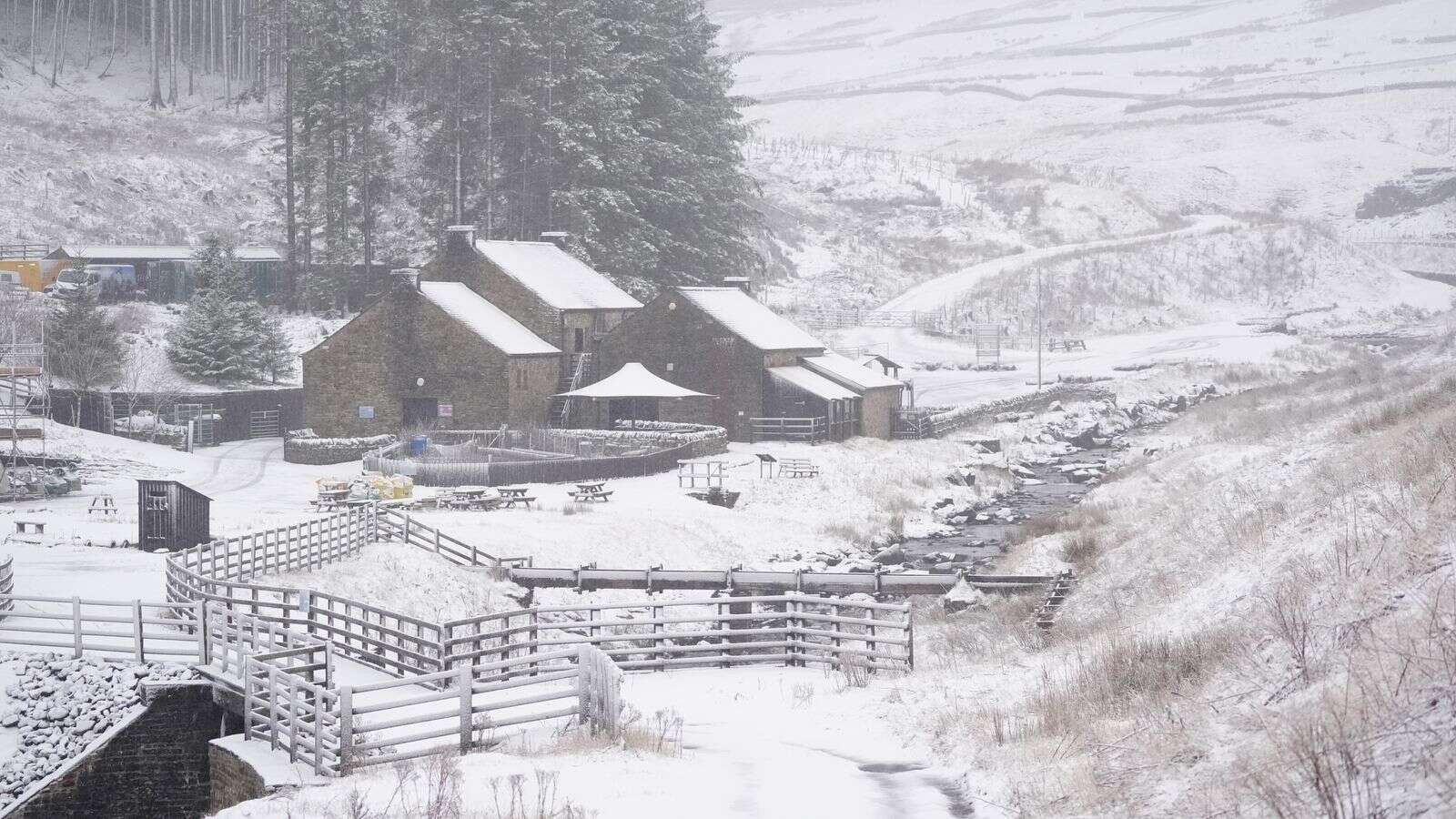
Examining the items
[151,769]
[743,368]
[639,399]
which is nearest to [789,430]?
[743,368]

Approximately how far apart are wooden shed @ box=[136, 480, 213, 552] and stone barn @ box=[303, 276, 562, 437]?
24.7 metres

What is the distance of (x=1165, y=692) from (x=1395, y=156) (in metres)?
148

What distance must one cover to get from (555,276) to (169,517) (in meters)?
33.6

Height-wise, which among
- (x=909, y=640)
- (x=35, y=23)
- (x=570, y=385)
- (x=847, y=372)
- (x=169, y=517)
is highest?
(x=35, y=23)

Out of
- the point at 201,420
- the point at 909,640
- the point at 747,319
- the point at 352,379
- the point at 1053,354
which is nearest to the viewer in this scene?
the point at 909,640

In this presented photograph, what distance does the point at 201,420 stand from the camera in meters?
55.0

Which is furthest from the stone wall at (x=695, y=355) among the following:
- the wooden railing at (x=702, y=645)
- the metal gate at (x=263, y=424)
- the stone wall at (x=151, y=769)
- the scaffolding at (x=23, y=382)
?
the stone wall at (x=151, y=769)

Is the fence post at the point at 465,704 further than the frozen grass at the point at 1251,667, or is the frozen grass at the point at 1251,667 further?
the fence post at the point at 465,704

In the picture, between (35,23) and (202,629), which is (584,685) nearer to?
(202,629)

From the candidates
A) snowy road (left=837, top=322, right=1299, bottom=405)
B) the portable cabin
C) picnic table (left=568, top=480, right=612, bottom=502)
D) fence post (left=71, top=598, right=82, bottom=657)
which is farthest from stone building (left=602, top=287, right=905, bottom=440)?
fence post (left=71, top=598, right=82, bottom=657)

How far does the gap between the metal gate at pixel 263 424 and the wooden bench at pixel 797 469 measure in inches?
923

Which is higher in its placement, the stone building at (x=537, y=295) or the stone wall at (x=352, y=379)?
the stone building at (x=537, y=295)

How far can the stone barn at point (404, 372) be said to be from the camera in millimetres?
55656

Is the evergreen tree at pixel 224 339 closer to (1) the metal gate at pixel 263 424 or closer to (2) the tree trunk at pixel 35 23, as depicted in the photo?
(1) the metal gate at pixel 263 424
